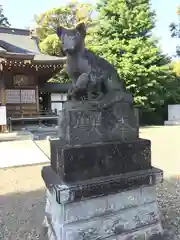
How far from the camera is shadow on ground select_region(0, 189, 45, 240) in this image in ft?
8.43

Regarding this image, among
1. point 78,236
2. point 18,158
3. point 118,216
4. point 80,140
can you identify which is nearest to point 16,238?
point 78,236

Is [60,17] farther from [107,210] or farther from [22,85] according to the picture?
[107,210]

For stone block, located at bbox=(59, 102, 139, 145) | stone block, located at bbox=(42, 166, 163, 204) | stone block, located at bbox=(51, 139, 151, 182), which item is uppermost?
stone block, located at bbox=(59, 102, 139, 145)

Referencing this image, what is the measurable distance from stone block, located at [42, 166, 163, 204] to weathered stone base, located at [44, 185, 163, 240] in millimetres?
57

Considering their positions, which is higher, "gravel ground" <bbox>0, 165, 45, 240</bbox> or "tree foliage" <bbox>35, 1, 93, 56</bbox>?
"tree foliage" <bbox>35, 1, 93, 56</bbox>

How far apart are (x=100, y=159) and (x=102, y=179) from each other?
16cm

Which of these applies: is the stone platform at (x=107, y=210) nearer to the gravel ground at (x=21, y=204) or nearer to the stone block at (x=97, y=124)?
the stone block at (x=97, y=124)

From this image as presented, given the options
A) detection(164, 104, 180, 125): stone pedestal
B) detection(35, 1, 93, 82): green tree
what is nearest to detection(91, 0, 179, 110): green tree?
detection(164, 104, 180, 125): stone pedestal

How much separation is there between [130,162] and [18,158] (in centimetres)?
451

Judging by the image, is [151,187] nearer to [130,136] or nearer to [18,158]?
[130,136]

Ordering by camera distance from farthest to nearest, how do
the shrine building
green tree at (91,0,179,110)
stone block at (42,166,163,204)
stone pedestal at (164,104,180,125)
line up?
stone pedestal at (164,104,180,125), green tree at (91,0,179,110), the shrine building, stone block at (42,166,163,204)

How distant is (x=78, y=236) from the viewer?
193 centimetres

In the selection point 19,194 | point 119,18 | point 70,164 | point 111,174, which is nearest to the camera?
point 70,164

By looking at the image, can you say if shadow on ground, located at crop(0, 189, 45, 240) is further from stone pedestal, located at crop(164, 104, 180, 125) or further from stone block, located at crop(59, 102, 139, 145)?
stone pedestal, located at crop(164, 104, 180, 125)
